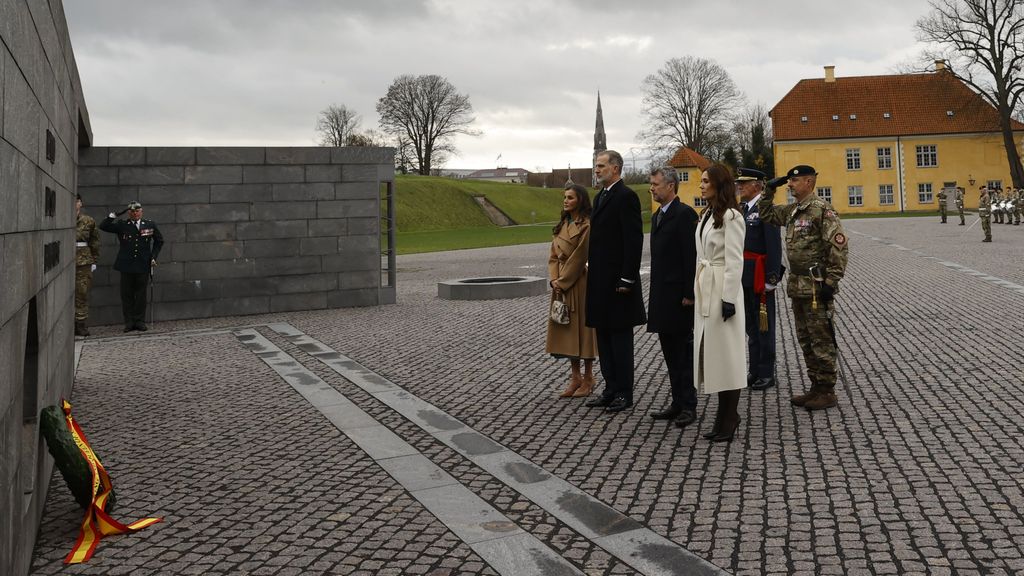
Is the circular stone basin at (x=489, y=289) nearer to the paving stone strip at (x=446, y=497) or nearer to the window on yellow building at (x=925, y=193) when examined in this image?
the paving stone strip at (x=446, y=497)

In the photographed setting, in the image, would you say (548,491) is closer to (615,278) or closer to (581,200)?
(615,278)

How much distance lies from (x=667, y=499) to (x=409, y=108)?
87111 mm

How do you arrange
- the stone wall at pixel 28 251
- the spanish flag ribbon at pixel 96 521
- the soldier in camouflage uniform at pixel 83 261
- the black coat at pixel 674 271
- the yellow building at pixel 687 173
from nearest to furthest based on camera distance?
the stone wall at pixel 28 251
the spanish flag ribbon at pixel 96 521
the black coat at pixel 674 271
the soldier in camouflage uniform at pixel 83 261
the yellow building at pixel 687 173

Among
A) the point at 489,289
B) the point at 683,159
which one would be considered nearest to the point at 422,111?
the point at 683,159

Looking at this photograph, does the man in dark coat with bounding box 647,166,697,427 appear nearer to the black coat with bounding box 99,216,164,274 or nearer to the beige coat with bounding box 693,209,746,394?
the beige coat with bounding box 693,209,746,394

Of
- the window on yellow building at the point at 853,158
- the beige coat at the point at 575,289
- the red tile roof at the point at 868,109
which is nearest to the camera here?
the beige coat at the point at 575,289

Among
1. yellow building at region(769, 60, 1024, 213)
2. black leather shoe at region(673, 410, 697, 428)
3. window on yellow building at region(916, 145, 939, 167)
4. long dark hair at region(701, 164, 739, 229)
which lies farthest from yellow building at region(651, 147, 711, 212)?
long dark hair at region(701, 164, 739, 229)

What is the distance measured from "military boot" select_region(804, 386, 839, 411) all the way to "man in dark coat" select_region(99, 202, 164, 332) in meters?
10.5

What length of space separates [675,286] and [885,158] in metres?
71.2

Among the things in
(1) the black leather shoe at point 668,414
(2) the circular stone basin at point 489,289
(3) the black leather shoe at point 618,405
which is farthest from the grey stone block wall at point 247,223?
(1) the black leather shoe at point 668,414

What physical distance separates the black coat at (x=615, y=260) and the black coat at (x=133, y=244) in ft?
29.5

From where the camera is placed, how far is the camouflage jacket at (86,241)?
12.8 meters

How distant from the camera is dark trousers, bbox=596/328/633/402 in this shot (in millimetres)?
7078

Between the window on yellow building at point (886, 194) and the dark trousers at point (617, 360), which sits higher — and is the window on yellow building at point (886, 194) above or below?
above
